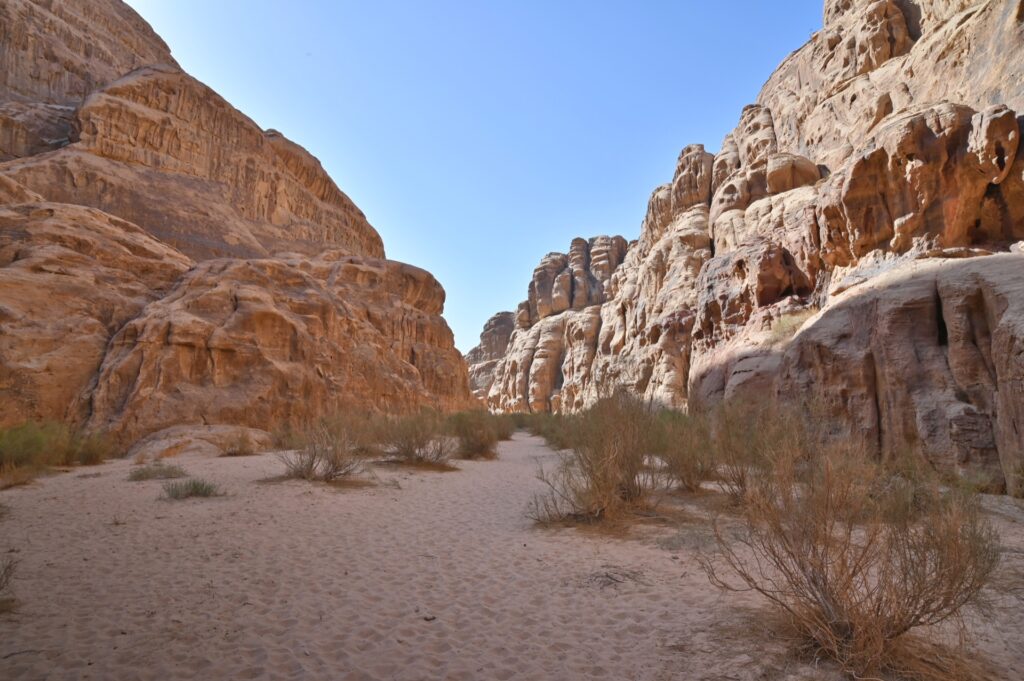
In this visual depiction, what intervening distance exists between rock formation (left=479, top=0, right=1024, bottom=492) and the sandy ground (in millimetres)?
2424

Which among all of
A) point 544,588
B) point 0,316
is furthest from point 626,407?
point 0,316

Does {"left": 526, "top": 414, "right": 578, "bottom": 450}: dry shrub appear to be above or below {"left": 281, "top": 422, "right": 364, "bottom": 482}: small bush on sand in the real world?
above

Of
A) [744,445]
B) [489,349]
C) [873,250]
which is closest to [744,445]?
[744,445]

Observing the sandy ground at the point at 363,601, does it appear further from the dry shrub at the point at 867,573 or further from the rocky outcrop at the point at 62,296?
the rocky outcrop at the point at 62,296

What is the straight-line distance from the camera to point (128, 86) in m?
25.0

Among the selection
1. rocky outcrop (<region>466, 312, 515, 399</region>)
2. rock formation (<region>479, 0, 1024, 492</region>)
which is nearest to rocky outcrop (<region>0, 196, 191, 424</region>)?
rock formation (<region>479, 0, 1024, 492</region>)

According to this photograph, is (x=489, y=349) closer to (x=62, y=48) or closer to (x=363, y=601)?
(x=62, y=48)

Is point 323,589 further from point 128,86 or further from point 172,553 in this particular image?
point 128,86

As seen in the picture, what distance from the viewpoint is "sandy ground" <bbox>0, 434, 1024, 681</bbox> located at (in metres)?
2.64

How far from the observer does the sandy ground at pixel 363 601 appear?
264 cm

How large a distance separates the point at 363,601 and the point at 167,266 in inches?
652

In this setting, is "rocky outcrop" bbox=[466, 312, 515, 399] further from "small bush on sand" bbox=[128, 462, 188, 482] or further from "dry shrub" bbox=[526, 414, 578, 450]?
"small bush on sand" bbox=[128, 462, 188, 482]

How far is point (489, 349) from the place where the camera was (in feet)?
241

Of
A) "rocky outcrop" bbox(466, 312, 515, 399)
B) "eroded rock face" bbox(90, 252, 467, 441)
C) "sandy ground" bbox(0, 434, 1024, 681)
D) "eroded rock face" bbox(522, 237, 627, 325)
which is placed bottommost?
"sandy ground" bbox(0, 434, 1024, 681)
